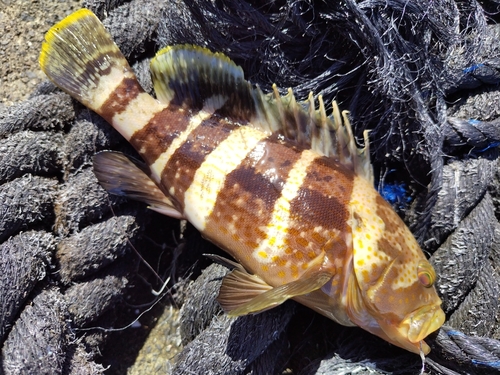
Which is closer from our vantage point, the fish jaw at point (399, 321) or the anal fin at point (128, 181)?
the fish jaw at point (399, 321)

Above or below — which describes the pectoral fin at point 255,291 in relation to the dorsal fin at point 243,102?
below

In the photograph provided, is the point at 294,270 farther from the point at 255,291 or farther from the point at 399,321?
the point at 399,321

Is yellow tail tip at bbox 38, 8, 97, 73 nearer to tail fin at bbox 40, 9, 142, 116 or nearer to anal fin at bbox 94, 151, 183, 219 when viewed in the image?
tail fin at bbox 40, 9, 142, 116

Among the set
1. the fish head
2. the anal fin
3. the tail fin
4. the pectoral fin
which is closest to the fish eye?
the fish head

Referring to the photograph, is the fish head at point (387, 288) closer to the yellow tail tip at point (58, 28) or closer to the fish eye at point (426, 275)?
the fish eye at point (426, 275)

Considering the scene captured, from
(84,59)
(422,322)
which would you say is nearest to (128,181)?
(84,59)

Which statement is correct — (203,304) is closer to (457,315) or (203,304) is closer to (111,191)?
(111,191)

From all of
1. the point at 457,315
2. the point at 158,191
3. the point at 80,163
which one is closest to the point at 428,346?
the point at 457,315

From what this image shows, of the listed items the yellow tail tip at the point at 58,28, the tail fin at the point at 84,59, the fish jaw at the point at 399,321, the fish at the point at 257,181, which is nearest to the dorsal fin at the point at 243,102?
the fish at the point at 257,181
